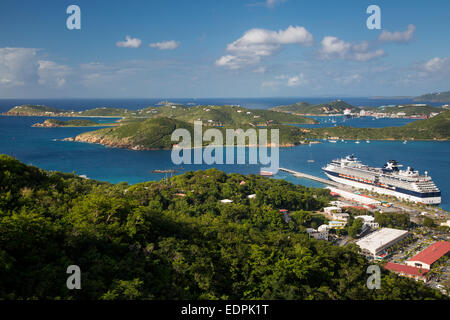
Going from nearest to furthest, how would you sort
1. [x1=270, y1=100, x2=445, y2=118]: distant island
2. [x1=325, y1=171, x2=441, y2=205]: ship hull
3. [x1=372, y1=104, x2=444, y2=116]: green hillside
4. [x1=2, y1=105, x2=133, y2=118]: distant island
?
[x1=325, y1=171, x2=441, y2=205]: ship hull, [x1=372, y1=104, x2=444, y2=116]: green hillside, [x1=270, y1=100, x2=445, y2=118]: distant island, [x1=2, y1=105, x2=133, y2=118]: distant island

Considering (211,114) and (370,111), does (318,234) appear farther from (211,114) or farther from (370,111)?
(370,111)

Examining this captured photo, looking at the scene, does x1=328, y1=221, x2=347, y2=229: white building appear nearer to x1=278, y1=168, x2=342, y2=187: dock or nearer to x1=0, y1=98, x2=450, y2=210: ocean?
x1=0, y1=98, x2=450, y2=210: ocean

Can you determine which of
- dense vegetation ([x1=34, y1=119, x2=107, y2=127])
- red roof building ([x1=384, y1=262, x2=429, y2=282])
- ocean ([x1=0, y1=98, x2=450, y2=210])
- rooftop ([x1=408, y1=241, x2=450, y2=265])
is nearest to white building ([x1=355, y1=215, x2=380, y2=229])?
rooftop ([x1=408, y1=241, x2=450, y2=265])

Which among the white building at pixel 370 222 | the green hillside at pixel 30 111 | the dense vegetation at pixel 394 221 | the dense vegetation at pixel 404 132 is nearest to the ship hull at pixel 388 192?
the dense vegetation at pixel 394 221

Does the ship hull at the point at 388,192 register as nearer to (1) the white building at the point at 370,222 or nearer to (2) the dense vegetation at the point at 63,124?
(1) the white building at the point at 370,222

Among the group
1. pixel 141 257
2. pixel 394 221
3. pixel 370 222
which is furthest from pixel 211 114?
pixel 141 257

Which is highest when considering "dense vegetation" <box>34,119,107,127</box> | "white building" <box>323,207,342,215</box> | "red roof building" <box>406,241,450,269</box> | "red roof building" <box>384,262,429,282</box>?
"dense vegetation" <box>34,119,107,127</box>
